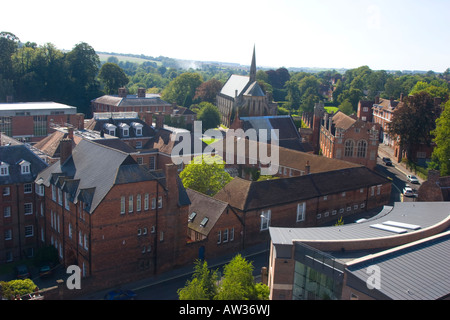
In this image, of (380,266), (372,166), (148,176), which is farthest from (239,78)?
(380,266)

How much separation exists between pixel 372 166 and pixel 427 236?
134 ft

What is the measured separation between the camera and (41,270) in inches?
1487

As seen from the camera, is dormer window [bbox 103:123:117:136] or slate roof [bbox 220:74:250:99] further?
slate roof [bbox 220:74:250:99]

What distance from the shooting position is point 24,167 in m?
42.8

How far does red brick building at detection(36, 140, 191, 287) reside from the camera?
34594mm

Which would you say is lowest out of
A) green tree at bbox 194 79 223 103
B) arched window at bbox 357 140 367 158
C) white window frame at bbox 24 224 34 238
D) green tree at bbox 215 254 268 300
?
white window frame at bbox 24 224 34 238

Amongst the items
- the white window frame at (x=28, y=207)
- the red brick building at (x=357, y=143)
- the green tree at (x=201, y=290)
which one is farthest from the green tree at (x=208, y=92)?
the green tree at (x=201, y=290)

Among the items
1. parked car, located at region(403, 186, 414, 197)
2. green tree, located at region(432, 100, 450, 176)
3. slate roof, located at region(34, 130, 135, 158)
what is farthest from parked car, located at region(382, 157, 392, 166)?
slate roof, located at region(34, 130, 135, 158)

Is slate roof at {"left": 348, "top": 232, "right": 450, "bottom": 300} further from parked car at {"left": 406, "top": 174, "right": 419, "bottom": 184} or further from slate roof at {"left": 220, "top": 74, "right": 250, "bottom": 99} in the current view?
slate roof at {"left": 220, "top": 74, "right": 250, "bottom": 99}

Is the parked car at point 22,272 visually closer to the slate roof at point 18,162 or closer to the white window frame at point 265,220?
the slate roof at point 18,162

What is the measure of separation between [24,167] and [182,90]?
95.0 metres

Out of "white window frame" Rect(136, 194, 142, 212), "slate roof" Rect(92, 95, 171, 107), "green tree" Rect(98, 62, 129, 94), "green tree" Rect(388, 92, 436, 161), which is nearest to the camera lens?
"white window frame" Rect(136, 194, 142, 212)

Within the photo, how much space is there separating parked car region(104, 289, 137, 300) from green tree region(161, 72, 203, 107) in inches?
3906
